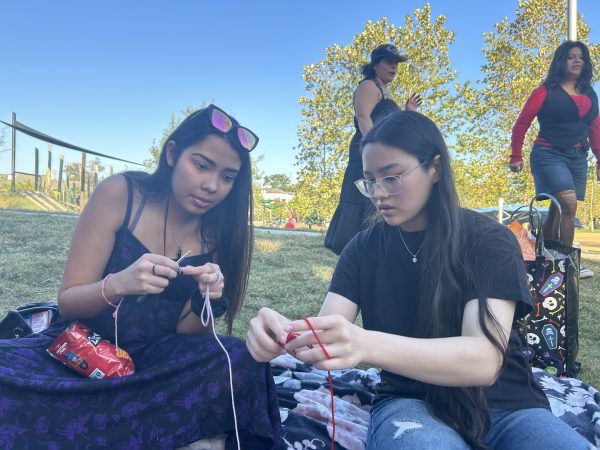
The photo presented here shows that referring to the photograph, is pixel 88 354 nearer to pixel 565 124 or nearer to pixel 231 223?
pixel 231 223

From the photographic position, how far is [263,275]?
625cm

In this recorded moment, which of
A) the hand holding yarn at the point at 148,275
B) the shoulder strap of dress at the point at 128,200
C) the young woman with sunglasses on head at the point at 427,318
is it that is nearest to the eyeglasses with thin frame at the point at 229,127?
the shoulder strap of dress at the point at 128,200

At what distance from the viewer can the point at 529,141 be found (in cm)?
1399

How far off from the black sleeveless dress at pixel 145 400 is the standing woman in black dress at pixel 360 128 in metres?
2.27

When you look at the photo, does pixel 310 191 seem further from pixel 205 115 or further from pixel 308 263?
pixel 205 115

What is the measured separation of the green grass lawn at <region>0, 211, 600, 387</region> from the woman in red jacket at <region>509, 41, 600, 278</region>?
1349 mm

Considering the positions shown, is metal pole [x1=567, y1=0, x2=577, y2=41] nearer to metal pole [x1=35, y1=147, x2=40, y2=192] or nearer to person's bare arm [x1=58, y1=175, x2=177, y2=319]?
person's bare arm [x1=58, y1=175, x2=177, y2=319]

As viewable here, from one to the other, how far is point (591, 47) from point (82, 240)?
1556 centimetres

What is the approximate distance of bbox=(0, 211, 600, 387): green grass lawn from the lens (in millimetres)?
4457

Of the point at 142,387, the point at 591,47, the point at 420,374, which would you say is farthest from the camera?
the point at 591,47

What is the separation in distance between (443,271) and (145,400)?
47.3 inches

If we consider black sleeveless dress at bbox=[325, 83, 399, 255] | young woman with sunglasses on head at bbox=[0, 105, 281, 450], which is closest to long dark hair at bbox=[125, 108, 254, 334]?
young woman with sunglasses on head at bbox=[0, 105, 281, 450]

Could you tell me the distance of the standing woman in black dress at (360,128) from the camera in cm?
410

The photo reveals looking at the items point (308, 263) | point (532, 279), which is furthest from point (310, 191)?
point (532, 279)
